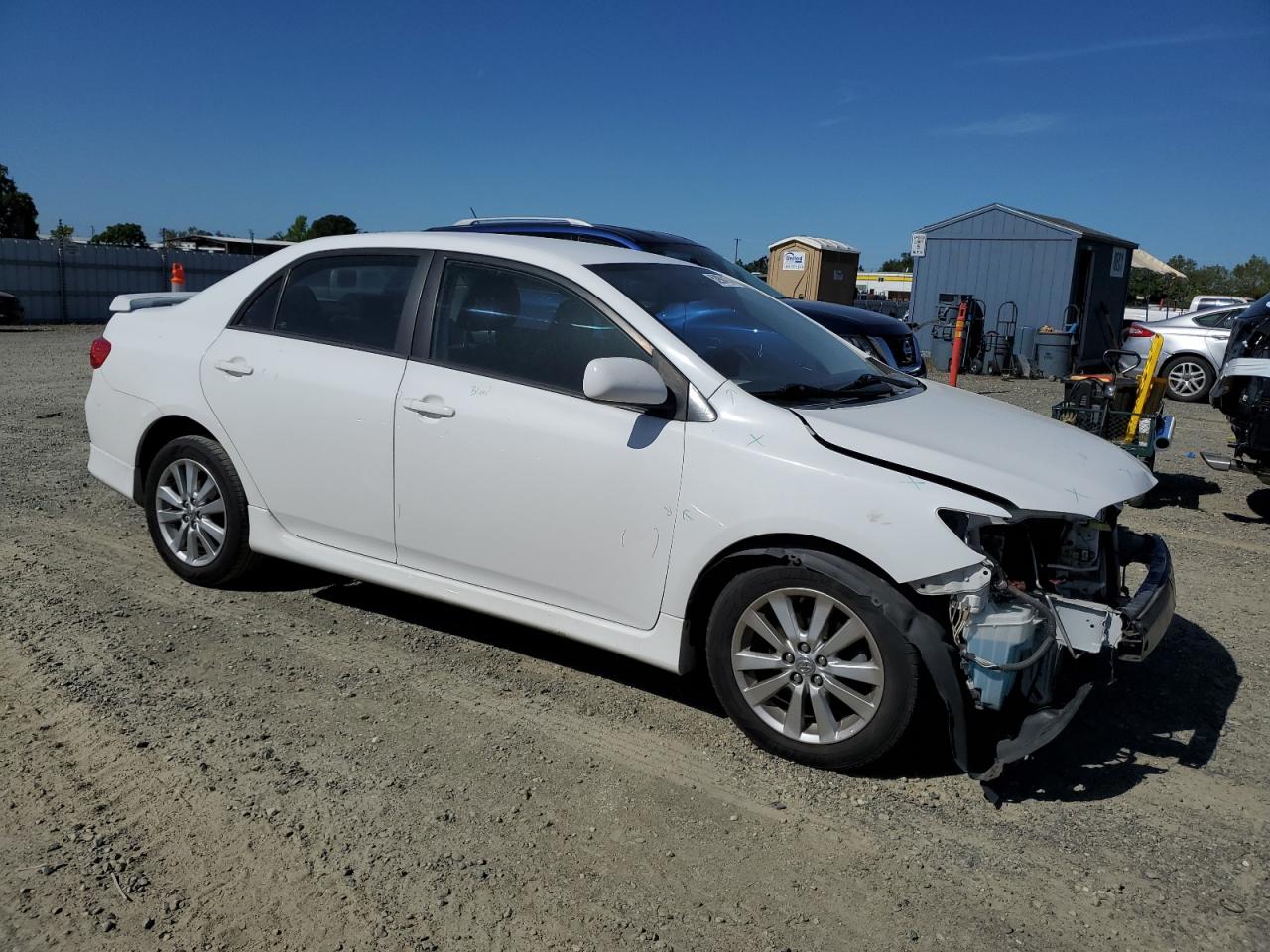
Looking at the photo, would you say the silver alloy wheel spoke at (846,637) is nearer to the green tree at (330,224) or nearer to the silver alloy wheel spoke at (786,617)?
the silver alloy wheel spoke at (786,617)

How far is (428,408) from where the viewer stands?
4.09 metres

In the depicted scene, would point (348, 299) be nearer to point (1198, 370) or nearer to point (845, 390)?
point (845, 390)

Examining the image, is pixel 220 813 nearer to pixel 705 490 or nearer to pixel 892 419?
pixel 705 490

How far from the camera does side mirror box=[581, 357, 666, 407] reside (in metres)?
3.54

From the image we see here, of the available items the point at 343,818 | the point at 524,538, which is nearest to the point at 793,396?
the point at 524,538

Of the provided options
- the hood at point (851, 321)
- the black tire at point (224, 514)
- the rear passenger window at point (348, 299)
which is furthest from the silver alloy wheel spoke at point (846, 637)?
the hood at point (851, 321)

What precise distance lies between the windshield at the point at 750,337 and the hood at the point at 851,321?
14.1ft

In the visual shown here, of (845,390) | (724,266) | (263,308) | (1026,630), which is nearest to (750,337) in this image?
(845,390)

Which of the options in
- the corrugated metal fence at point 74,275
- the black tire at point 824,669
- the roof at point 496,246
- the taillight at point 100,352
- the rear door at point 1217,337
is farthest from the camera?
the corrugated metal fence at point 74,275

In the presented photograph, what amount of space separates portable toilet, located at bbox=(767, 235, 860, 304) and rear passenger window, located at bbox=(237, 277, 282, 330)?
18.2 meters

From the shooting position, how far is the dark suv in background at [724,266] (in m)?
9.07

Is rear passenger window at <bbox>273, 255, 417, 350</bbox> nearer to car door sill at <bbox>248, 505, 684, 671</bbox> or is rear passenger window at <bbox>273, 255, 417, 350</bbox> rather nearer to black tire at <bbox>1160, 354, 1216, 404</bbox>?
car door sill at <bbox>248, 505, 684, 671</bbox>

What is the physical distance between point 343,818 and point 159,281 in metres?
24.2

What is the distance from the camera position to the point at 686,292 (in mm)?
4301
